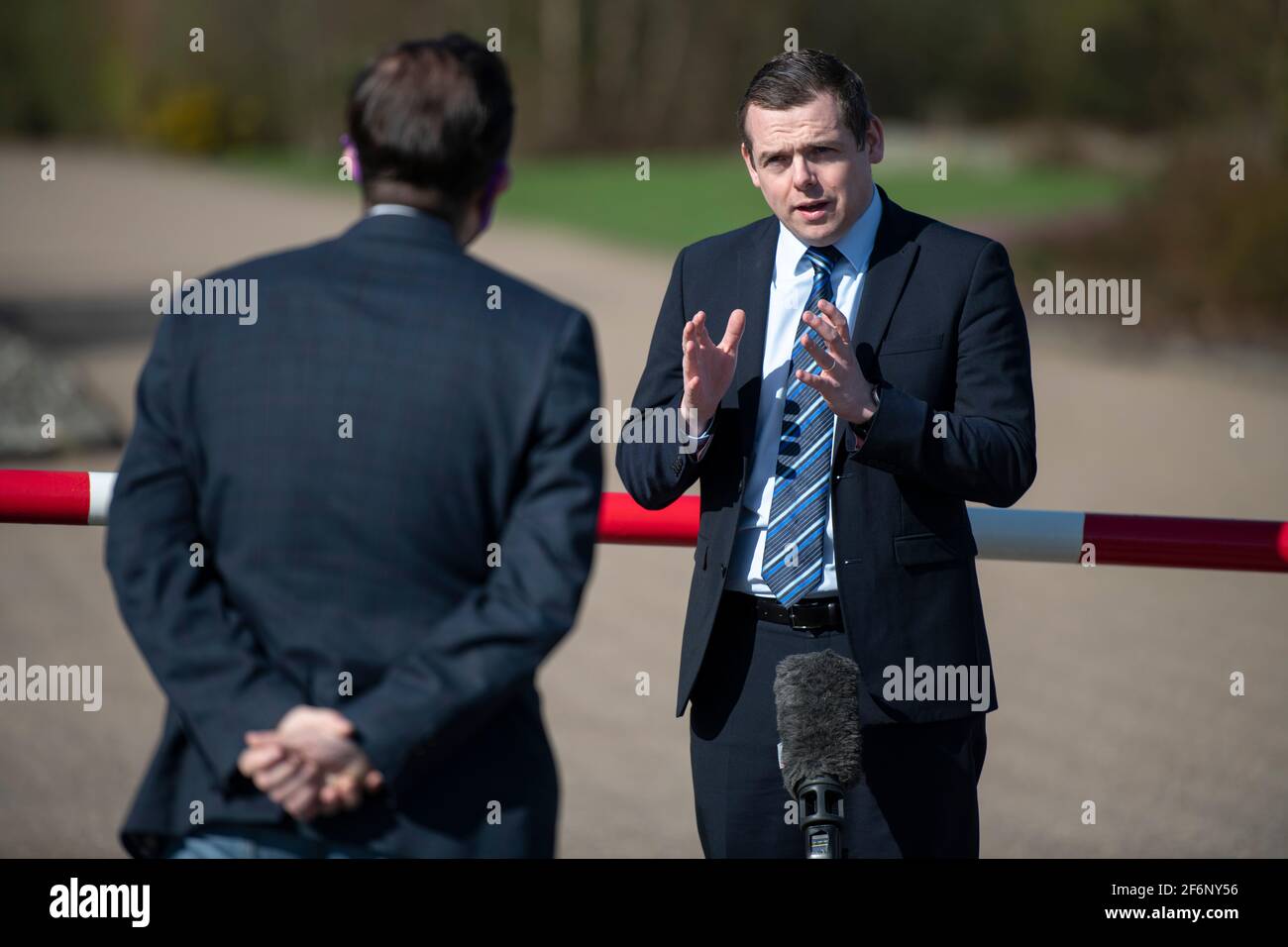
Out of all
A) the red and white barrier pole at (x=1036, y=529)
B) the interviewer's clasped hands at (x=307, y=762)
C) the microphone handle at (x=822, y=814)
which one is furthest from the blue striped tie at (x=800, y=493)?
the interviewer's clasped hands at (x=307, y=762)

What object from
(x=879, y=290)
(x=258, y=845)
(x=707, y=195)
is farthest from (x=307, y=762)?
(x=707, y=195)

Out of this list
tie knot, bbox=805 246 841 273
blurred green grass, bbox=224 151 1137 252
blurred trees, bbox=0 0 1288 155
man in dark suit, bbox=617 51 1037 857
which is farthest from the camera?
blurred trees, bbox=0 0 1288 155

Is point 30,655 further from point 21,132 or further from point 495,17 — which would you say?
point 21,132

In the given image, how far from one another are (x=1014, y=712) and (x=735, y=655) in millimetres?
4101

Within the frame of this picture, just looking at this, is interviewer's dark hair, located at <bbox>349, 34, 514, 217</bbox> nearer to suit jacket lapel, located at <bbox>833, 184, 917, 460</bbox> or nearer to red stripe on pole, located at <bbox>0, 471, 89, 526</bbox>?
suit jacket lapel, located at <bbox>833, 184, 917, 460</bbox>

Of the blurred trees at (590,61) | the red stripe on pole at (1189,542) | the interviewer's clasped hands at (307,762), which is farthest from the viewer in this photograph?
the blurred trees at (590,61)

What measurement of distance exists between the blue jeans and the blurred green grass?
71.1 ft

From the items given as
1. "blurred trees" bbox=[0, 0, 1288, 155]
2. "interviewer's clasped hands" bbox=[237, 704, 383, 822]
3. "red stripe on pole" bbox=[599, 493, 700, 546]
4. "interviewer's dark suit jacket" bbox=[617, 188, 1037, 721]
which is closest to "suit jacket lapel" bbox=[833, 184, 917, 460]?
"interviewer's dark suit jacket" bbox=[617, 188, 1037, 721]

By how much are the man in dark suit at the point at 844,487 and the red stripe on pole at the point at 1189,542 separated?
0.50 m

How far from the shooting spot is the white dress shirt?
264cm

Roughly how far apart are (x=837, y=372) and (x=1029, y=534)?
2.86 ft

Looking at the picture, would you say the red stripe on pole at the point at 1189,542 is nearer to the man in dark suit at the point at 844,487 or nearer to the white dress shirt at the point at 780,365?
the man in dark suit at the point at 844,487

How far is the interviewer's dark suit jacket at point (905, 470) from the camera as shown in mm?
2555

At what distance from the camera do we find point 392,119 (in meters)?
2.04
